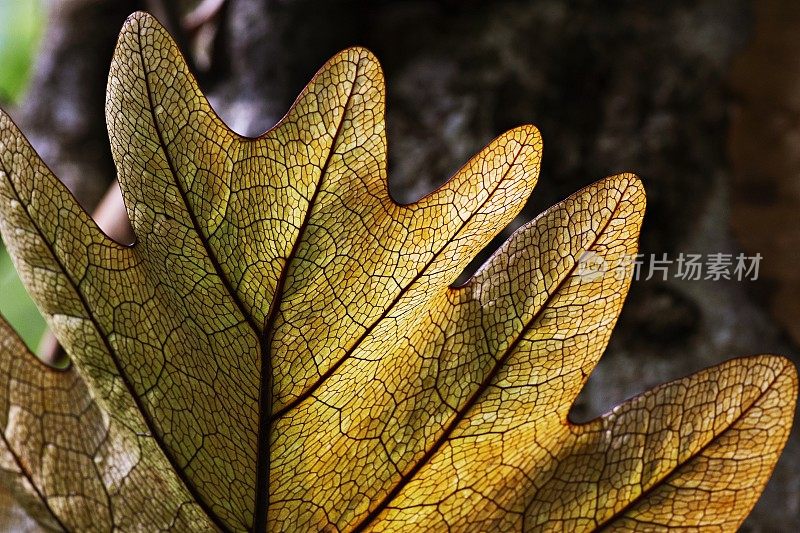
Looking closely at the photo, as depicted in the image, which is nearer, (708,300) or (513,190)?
(513,190)

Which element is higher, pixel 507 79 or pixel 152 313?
pixel 507 79

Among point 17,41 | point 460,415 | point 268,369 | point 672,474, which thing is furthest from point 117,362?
point 17,41

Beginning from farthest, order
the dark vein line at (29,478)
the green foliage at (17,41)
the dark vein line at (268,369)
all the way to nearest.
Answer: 1. the green foliage at (17,41)
2. the dark vein line at (29,478)
3. the dark vein line at (268,369)

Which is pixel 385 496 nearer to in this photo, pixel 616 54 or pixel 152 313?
pixel 152 313

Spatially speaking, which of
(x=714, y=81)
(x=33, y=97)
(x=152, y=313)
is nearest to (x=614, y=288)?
(x=152, y=313)

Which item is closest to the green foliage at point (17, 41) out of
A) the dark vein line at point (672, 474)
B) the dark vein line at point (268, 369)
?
the dark vein line at point (268, 369)

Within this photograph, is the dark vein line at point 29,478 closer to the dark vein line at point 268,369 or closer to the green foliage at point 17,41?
the dark vein line at point 268,369

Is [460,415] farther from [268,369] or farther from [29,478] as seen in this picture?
[29,478]

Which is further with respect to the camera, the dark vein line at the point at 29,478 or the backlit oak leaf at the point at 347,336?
the dark vein line at the point at 29,478
